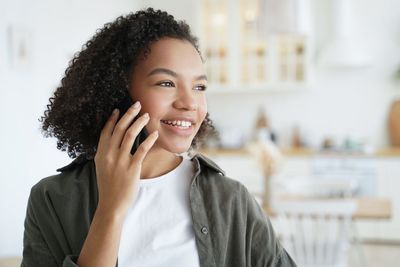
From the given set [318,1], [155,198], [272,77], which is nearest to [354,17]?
[318,1]

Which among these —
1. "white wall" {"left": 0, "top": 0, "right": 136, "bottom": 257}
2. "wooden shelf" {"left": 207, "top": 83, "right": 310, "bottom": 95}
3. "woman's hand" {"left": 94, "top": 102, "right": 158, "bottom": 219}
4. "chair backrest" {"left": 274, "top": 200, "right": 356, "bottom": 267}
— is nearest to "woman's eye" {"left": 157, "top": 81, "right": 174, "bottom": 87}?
"woman's hand" {"left": 94, "top": 102, "right": 158, "bottom": 219}

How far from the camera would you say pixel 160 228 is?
109 centimetres

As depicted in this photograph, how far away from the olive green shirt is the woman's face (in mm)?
106

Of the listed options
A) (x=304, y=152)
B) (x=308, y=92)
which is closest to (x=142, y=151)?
(x=304, y=152)

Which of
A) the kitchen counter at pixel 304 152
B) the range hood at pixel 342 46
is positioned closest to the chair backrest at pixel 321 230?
the kitchen counter at pixel 304 152

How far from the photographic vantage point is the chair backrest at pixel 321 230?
3158mm

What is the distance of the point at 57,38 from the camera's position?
13.4 ft

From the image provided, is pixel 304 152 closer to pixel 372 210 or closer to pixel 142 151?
pixel 372 210

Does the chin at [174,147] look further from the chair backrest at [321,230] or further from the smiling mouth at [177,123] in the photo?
the chair backrest at [321,230]

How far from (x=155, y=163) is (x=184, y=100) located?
17cm

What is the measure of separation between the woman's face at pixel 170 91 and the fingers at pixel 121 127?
0.04m

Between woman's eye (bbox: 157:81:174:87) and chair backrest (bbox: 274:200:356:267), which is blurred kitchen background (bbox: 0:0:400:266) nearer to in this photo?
chair backrest (bbox: 274:200:356:267)

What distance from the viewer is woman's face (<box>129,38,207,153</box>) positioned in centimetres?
106

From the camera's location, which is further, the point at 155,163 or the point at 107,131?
the point at 155,163
